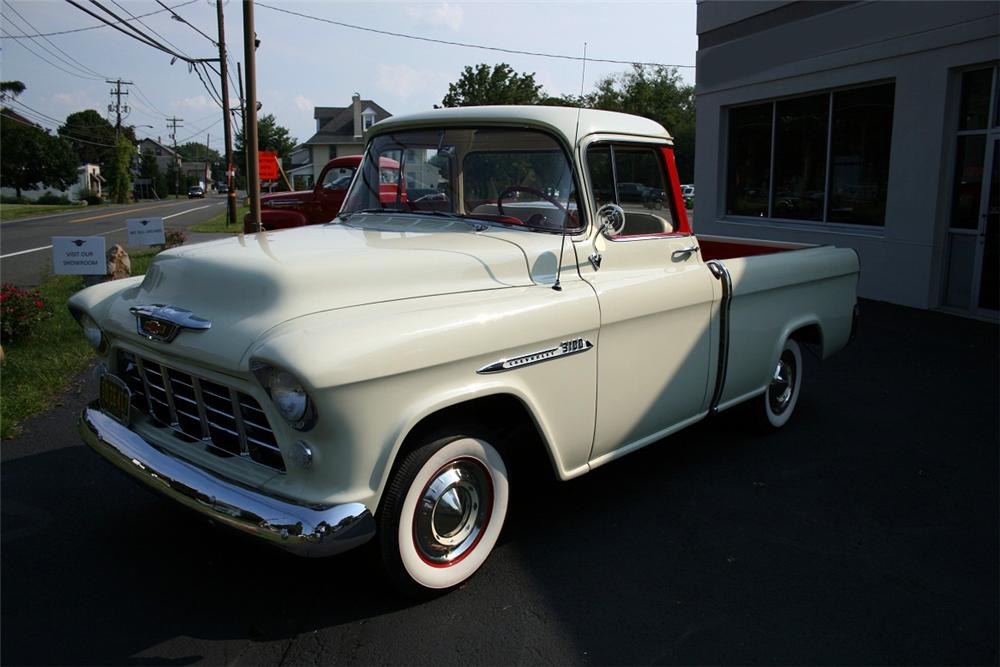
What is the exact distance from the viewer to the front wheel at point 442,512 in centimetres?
264

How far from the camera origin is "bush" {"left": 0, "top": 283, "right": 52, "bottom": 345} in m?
6.48

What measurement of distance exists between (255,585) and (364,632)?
22.6 inches

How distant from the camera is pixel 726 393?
4109 millimetres

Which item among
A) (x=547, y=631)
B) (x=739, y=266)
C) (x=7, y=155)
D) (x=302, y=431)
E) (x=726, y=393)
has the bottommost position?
(x=547, y=631)

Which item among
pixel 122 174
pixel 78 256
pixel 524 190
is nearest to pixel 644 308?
pixel 524 190

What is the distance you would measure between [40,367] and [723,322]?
5117 millimetres

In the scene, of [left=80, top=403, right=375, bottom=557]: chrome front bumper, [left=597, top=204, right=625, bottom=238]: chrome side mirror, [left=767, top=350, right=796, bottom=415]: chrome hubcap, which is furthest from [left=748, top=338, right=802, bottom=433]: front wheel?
[left=80, top=403, right=375, bottom=557]: chrome front bumper

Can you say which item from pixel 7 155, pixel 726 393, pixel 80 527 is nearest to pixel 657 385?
pixel 726 393

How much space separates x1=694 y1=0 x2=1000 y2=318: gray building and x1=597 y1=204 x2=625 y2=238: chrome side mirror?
21.5ft

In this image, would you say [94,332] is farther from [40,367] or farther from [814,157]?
[814,157]

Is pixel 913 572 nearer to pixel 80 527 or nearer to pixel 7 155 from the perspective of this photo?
pixel 80 527

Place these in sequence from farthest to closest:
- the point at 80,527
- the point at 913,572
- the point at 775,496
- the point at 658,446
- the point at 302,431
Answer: the point at 658,446 → the point at 775,496 → the point at 80,527 → the point at 913,572 → the point at 302,431

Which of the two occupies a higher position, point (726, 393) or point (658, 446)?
point (726, 393)

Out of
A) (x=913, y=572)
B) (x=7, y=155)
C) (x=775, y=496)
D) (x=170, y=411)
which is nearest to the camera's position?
(x=170, y=411)
